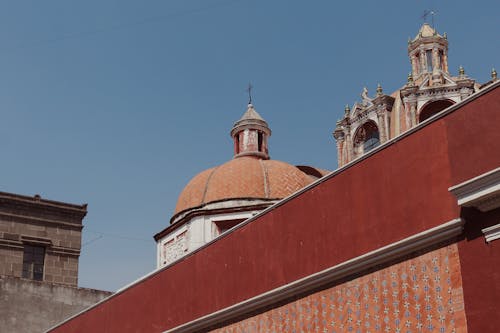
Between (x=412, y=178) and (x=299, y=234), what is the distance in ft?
6.64

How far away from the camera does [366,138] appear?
26141mm

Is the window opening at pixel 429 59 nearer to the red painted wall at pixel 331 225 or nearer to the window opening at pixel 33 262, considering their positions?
the window opening at pixel 33 262

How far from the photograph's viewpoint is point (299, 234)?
9.95 meters

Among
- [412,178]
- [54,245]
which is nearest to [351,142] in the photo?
[54,245]

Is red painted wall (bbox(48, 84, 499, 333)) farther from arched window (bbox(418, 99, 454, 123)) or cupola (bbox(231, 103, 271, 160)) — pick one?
arched window (bbox(418, 99, 454, 123))

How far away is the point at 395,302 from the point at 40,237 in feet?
47.4

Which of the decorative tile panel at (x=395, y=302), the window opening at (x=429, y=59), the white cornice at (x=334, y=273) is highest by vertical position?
the window opening at (x=429, y=59)

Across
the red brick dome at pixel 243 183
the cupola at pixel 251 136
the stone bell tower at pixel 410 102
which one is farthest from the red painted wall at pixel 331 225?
the stone bell tower at pixel 410 102

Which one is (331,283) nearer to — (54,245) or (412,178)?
(412,178)

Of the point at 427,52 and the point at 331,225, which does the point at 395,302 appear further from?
the point at 427,52

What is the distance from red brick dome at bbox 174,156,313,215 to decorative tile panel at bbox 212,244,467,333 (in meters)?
9.75

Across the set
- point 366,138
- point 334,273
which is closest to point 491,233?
point 334,273

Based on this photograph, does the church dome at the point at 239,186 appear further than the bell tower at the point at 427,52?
No

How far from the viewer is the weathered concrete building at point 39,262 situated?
1875 centimetres
